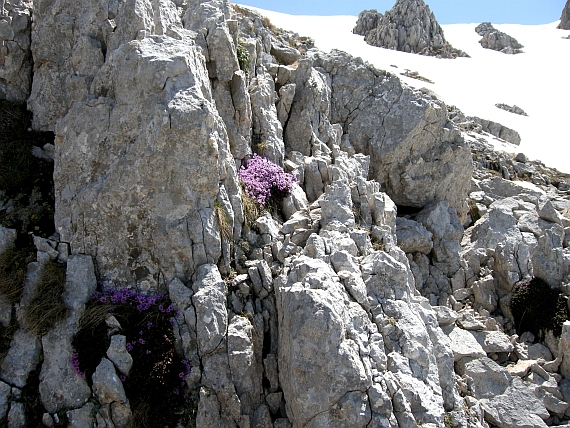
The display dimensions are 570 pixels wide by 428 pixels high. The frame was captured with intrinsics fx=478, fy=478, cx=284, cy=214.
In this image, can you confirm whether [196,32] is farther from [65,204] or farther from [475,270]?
[475,270]

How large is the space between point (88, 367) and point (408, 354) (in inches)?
289

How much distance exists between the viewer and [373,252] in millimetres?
13734

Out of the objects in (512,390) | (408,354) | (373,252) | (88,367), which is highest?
(373,252)

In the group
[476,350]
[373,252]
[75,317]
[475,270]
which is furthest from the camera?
[475,270]

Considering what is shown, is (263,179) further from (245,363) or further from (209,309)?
(245,363)

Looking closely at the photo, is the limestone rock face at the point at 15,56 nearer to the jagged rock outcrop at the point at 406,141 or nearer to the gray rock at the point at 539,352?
the jagged rock outcrop at the point at 406,141

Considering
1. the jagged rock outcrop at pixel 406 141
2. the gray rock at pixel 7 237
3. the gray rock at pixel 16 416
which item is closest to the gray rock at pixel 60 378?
the gray rock at pixel 16 416

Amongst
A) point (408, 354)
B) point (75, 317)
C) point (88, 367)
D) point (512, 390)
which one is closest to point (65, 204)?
point (75, 317)

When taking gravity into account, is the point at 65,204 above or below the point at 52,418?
above

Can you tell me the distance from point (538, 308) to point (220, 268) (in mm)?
12513

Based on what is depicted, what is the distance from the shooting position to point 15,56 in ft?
48.6

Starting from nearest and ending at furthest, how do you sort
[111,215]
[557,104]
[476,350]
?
[111,215] → [476,350] → [557,104]

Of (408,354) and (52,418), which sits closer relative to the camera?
(52,418)

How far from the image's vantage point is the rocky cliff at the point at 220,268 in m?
10.4
